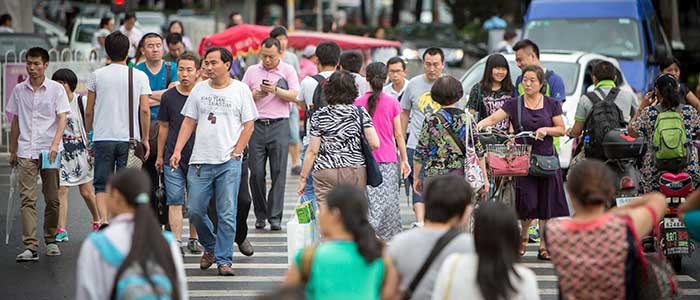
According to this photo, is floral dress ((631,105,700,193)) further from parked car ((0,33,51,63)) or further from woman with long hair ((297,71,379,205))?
parked car ((0,33,51,63))

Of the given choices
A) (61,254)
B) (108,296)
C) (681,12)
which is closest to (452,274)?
(108,296)

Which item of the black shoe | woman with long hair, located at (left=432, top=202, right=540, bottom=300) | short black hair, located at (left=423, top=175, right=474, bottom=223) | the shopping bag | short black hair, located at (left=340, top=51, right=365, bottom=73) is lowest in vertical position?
the black shoe

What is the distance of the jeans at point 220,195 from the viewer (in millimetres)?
9727

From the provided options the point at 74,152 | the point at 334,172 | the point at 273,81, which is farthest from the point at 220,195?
the point at 273,81

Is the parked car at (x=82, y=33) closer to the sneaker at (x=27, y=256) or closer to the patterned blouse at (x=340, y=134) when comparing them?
the sneaker at (x=27, y=256)

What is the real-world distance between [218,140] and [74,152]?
2.45 meters

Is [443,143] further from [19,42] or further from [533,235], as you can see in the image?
[19,42]

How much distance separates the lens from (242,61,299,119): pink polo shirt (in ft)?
40.4

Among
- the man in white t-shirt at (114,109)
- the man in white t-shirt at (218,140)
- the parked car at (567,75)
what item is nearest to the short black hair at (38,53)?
the man in white t-shirt at (114,109)

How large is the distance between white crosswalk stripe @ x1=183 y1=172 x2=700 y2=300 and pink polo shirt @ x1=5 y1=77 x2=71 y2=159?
1554 mm

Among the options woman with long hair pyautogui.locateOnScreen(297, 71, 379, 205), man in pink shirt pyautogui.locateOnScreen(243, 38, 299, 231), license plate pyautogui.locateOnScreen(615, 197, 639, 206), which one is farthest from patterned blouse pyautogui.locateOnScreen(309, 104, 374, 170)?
man in pink shirt pyautogui.locateOnScreen(243, 38, 299, 231)

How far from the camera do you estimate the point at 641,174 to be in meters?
10.5

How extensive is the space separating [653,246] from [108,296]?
5.97m

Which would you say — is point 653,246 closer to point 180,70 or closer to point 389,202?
point 389,202
